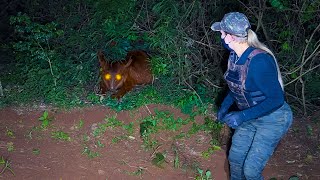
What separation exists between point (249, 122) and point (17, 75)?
533 cm

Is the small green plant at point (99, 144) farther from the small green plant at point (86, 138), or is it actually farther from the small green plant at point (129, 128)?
the small green plant at point (129, 128)

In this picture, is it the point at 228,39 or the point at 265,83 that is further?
the point at 228,39

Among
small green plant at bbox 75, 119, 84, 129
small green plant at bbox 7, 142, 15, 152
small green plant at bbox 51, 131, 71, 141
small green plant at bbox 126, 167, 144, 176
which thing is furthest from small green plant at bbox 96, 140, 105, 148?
small green plant at bbox 7, 142, 15, 152

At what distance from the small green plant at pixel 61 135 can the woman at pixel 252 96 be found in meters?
2.65

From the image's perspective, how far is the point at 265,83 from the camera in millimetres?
3568

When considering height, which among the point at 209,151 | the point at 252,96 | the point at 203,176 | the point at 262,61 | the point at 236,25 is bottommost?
the point at 209,151

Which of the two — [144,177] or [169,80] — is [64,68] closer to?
[169,80]

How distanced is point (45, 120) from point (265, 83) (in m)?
3.68

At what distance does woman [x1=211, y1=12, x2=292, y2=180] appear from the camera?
3594 mm

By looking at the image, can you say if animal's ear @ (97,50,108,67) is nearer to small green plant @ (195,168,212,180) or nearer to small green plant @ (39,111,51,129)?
small green plant @ (39,111,51,129)

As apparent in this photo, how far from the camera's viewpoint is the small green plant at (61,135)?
579cm

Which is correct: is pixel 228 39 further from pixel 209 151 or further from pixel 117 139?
pixel 117 139

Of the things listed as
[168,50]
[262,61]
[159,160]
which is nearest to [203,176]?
[159,160]

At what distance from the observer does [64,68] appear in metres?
7.61
